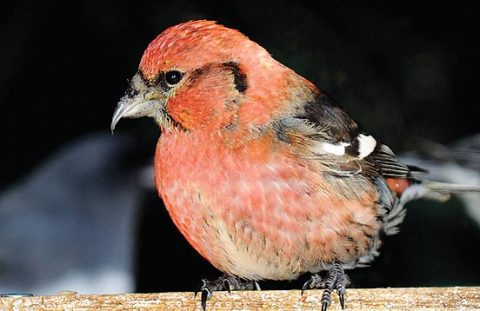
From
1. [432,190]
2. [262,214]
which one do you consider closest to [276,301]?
[262,214]

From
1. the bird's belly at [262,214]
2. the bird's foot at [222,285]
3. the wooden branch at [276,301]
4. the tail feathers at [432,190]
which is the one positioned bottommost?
the wooden branch at [276,301]

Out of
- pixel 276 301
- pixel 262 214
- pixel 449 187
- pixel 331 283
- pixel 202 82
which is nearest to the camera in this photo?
pixel 276 301

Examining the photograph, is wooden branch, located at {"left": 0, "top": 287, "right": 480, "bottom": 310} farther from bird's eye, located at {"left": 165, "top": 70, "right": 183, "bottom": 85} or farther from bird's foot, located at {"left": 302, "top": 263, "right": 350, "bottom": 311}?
bird's eye, located at {"left": 165, "top": 70, "right": 183, "bottom": 85}

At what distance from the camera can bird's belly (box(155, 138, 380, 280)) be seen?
216cm

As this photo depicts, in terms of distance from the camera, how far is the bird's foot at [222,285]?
204 centimetres

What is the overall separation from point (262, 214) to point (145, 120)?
154cm

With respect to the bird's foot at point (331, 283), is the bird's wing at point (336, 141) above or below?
above

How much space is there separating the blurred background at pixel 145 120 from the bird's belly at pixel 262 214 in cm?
80

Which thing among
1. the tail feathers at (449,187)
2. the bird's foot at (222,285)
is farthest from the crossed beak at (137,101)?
the tail feathers at (449,187)

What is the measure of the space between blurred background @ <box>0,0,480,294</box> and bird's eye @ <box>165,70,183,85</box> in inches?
40.5

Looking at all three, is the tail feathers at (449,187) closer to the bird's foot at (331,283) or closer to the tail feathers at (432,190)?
the tail feathers at (432,190)

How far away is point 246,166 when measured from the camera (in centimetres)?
218

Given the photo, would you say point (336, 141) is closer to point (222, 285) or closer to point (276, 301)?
point (222, 285)

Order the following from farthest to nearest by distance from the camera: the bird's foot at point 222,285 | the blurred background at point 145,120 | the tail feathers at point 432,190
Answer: the blurred background at point 145,120 < the tail feathers at point 432,190 < the bird's foot at point 222,285
